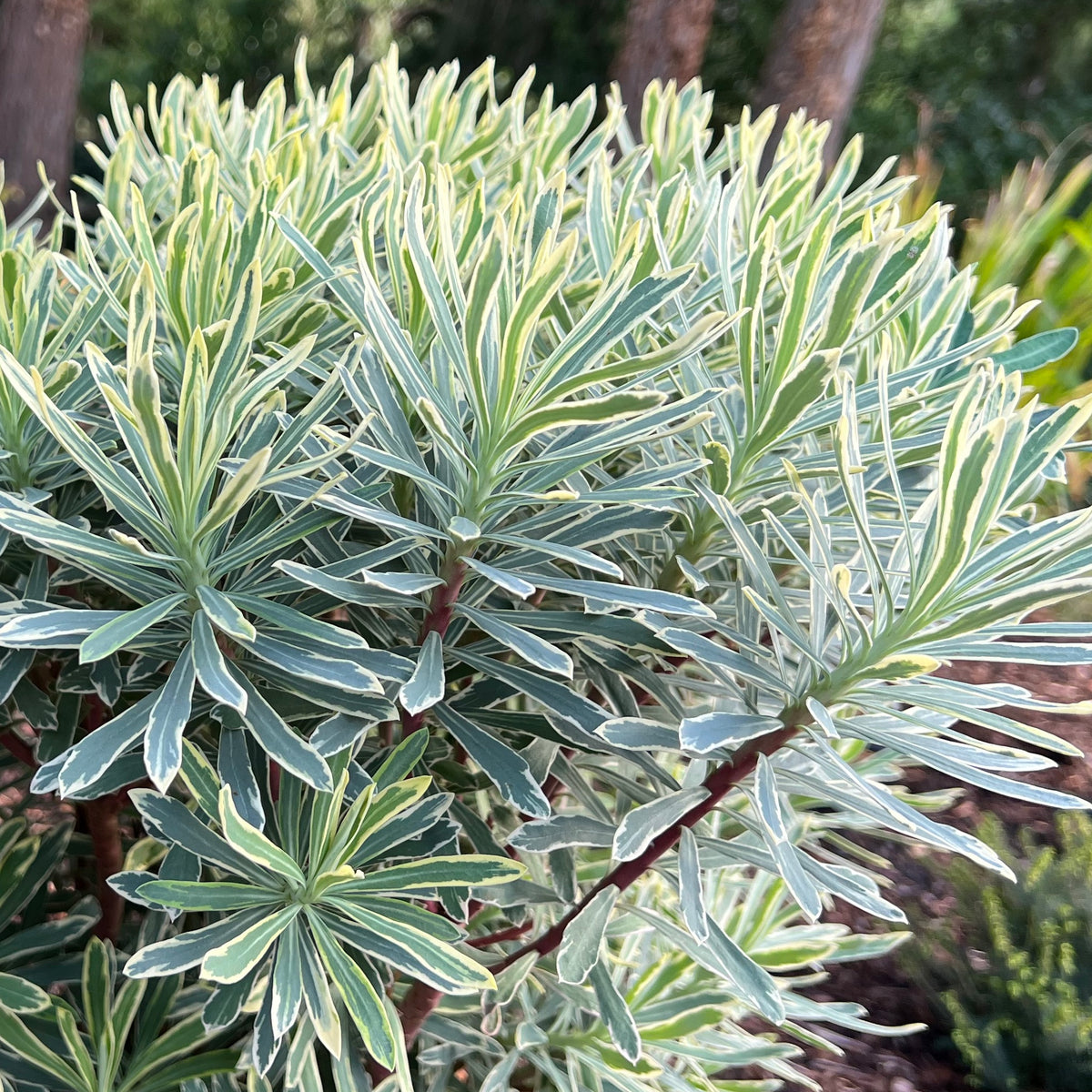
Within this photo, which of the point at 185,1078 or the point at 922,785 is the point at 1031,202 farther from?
the point at 185,1078

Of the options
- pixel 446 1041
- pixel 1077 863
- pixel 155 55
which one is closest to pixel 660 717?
pixel 446 1041

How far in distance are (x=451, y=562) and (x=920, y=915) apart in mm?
1849

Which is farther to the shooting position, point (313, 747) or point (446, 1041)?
point (446, 1041)

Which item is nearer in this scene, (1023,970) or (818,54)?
(1023,970)

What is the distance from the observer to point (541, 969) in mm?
1022


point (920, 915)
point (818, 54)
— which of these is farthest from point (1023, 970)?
point (818, 54)

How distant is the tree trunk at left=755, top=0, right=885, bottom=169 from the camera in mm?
3725

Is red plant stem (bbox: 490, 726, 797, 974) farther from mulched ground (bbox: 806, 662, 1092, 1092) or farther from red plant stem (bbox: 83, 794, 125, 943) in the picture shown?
mulched ground (bbox: 806, 662, 1092, 1092)

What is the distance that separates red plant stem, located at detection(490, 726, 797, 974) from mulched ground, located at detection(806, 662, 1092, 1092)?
1220 mm

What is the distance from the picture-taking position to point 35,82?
13.3 ft

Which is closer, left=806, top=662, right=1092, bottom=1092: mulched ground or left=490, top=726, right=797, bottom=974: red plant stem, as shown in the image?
left=490, top=726, right=797, bottom=974: red plant stem

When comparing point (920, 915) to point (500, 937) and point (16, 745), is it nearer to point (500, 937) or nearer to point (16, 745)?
point (500, 937)

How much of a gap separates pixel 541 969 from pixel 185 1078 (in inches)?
14.4

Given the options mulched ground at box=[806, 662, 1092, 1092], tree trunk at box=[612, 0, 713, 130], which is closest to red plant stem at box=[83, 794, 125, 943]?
mulched ground at box=[806, 662, 1092, 1092]
